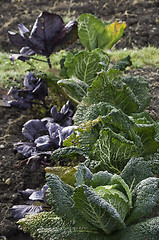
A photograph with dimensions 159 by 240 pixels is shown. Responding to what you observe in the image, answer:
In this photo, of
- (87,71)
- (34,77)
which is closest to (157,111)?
(87,71)

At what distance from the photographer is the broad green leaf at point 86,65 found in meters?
3.29

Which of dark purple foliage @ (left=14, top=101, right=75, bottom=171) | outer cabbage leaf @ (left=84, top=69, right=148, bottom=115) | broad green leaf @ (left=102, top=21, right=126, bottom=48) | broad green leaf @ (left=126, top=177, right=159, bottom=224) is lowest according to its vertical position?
dark purple foliage @ (left=14, top=101, right=75, bottom=171)

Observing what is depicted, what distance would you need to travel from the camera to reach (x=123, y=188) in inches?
76.7

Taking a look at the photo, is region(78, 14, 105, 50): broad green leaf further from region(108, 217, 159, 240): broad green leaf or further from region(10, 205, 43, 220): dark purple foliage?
region(108, 217, 159, 240): broad green leaf

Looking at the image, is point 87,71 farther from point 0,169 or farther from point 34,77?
point 0,169

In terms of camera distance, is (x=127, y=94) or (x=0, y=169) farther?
(x=0, y=169)

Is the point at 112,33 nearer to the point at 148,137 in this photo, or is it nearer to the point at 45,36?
the point at 45,36

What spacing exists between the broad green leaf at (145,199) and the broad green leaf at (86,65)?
5.12 ft

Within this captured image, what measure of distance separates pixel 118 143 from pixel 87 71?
1.41 metres

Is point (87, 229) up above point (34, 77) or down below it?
below

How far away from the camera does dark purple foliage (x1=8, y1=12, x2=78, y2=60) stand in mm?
3633

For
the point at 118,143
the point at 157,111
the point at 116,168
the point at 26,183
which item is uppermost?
the point at 118,143

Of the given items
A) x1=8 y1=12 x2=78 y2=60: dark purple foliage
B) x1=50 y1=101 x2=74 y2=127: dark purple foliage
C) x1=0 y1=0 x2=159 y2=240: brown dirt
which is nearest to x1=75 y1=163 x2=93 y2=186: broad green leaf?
x1=0 y1=0 x2=159 y2=240: brown dirt

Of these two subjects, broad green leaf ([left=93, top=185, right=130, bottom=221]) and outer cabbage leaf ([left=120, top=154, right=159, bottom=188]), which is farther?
outer cabbage leaf ([left=120, top=154, right=159, bottom=188])
